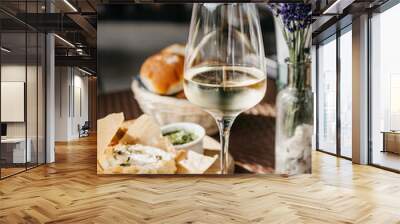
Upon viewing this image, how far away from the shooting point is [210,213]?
377cm

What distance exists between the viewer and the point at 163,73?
561 cm

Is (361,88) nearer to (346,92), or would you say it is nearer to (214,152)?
(346,92)

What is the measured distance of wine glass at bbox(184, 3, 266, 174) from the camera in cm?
514

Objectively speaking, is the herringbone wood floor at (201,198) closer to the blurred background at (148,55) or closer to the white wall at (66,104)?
the blurred background at (148,55)

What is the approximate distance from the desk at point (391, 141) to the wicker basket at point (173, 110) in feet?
10.4

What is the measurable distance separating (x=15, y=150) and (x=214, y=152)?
3247 mm

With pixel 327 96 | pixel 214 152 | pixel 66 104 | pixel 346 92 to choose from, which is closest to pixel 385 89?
pixel 346 92

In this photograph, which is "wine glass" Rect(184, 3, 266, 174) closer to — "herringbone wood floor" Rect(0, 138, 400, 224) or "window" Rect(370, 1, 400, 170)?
"herringbone wood floor" Rect(0, 138, 400, 224)

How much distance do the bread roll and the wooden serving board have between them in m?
0.87

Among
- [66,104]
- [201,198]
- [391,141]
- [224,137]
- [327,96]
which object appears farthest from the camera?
[66,104]

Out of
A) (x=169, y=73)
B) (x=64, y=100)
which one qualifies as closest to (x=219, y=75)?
(x=169, y=73)

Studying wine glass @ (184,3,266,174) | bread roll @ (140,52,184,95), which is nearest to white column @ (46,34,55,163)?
bread roll @ (140,52,184,95)

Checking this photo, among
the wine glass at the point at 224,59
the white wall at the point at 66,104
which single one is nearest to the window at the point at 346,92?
the wine glass at the point at 224,59

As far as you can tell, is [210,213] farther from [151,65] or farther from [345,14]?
[345,14]
